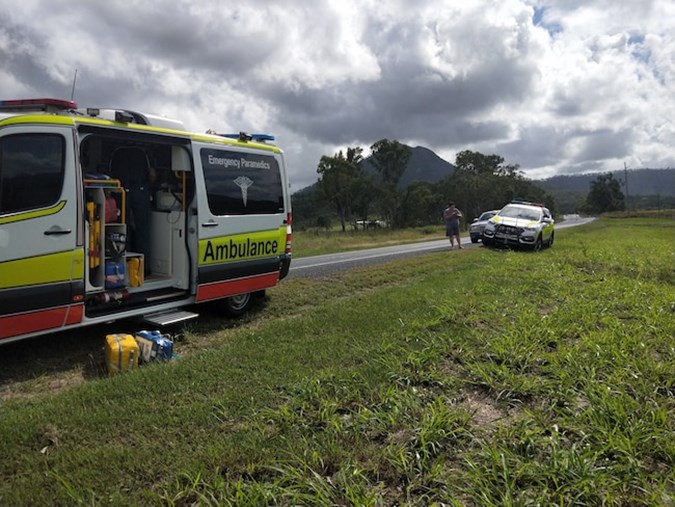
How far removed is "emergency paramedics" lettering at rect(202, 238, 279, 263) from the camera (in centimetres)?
632

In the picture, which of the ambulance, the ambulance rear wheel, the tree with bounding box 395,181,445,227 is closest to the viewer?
the ambulance

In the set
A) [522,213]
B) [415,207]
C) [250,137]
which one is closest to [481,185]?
[415,207]

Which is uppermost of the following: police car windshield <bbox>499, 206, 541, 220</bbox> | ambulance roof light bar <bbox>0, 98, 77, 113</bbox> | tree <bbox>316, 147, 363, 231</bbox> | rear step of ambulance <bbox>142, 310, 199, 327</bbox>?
tree <bbox>316, 147, 363, 231</bbox>

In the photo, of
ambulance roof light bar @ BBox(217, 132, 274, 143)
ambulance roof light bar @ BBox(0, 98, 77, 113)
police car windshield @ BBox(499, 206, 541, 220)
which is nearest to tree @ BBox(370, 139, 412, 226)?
police car windshield @ BBox(499, 206, 541, 220)

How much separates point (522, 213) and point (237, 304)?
541 inches

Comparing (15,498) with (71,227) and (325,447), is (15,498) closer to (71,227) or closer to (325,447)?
(325,447)

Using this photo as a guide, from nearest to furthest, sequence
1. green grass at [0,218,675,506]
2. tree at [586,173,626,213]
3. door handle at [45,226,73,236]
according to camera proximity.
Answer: green grass at [0,218,675,506] < door handle at [45,226,73,236] < tree at [586,173,626,213]

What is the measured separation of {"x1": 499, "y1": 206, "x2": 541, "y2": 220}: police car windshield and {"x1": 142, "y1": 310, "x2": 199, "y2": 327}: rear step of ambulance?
46.8ft

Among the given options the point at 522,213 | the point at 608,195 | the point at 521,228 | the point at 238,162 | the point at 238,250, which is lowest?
the point at 238,250

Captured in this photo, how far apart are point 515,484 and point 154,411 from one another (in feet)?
8.51

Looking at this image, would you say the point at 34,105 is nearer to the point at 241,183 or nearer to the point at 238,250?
the point at 241,183

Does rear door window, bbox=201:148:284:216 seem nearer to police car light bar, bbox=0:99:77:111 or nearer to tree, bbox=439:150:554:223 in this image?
police car light bar, bbox=0:99:77:111

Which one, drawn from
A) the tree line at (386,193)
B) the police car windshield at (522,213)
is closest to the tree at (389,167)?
the tree line at (386,193)

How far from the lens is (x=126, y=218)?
6.52m
